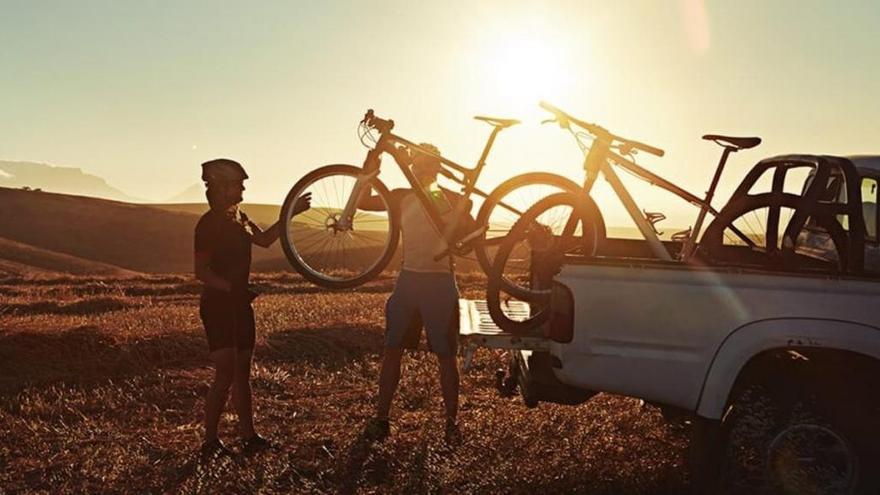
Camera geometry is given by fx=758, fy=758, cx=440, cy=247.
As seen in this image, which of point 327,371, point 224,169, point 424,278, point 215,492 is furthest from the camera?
point 327,371

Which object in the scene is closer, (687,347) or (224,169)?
(687,347)

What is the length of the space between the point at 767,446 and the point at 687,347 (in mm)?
735

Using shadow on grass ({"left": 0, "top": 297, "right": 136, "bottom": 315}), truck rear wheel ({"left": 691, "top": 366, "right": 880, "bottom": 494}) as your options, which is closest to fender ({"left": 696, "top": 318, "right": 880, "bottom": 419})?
truck rear wheel ({"left": 691, "top": 366, "right": 880, "bottom": 494})

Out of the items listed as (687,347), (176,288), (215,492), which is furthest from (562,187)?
(176,288)

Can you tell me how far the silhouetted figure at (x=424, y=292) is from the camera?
626 cm

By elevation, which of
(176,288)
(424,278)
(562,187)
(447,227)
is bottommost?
(176,288)

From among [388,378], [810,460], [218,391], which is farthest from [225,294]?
[810,460]

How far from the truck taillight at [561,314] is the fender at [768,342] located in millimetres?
825

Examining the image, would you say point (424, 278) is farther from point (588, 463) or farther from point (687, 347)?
point (687, 347)

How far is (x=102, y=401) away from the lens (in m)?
7.17

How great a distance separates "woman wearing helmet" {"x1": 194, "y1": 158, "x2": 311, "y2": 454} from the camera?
18.6ft

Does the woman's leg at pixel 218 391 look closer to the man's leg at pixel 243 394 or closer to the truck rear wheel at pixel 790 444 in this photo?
the man's leg at pixel 243 394

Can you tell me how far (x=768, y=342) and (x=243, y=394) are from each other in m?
3.81

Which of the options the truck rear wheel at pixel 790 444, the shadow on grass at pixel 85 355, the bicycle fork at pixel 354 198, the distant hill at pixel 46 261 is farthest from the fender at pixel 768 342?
the distant hill at pixel 46 261
